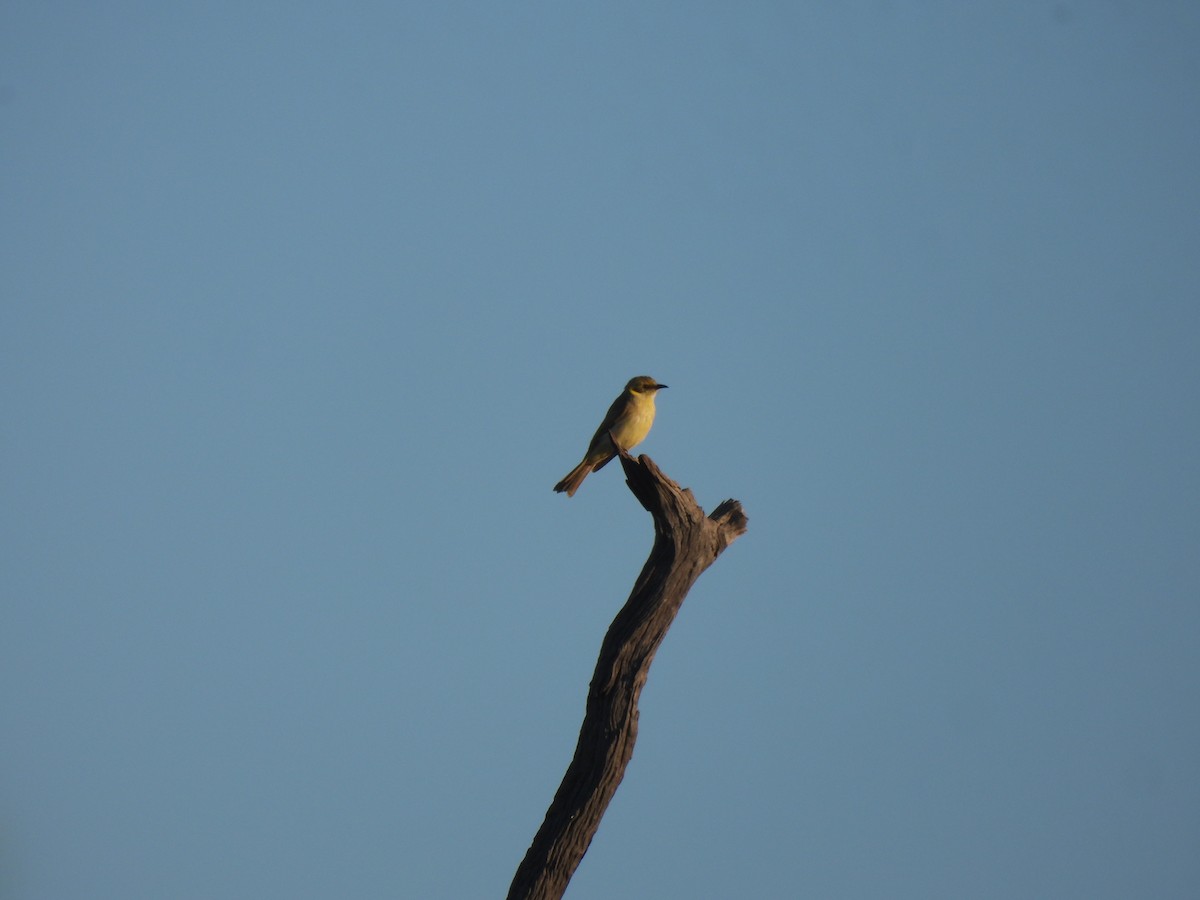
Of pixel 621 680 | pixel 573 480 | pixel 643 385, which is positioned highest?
pixel 643 385

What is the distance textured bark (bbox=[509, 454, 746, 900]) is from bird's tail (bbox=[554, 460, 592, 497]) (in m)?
2.48

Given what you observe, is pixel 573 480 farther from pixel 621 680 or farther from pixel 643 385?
pixel 621 680

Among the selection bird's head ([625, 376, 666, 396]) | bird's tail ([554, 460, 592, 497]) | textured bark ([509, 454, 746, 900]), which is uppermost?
bird's head ([625, 376, 666, 396])

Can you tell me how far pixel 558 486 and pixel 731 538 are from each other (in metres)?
2.65

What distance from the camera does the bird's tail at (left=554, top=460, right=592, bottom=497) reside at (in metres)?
12.4

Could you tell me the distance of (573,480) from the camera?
1248 centimetres

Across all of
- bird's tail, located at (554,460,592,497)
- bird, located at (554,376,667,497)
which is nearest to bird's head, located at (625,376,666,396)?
bird, located at (554,376,667,497)

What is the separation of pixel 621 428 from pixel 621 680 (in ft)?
11.1

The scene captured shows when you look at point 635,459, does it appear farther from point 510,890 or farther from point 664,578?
point 510,890

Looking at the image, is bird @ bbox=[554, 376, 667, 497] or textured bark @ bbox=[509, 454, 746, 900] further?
bird @ bbox=[554, 376, 667, 497]

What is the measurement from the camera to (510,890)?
947cm

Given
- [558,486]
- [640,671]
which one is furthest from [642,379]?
[640,671]

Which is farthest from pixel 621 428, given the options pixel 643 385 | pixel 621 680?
pixel 621 680

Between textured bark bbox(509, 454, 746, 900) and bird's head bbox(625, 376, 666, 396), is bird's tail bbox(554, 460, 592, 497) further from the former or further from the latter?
textured bark bbox(509, 454, 746, 900)
